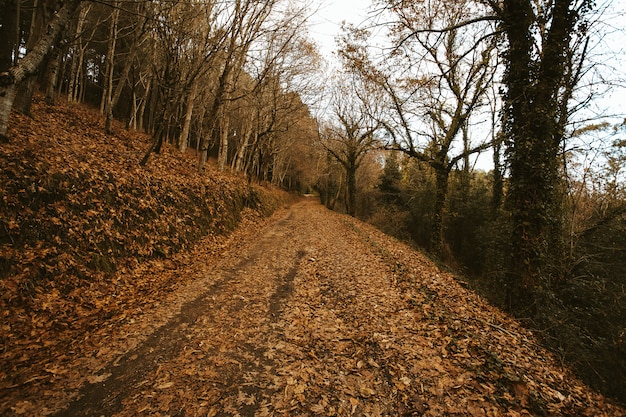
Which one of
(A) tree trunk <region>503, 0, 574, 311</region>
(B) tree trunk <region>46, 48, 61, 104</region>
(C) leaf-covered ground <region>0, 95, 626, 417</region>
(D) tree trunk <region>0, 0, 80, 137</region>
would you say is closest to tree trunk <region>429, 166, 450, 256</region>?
(C) leaf-covered ground <region>0, 95, 626, 417</region>

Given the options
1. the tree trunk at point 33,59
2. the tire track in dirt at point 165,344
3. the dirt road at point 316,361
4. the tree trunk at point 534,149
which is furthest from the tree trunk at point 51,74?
the tree trunk at point 534,149

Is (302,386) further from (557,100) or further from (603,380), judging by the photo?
(557,100)

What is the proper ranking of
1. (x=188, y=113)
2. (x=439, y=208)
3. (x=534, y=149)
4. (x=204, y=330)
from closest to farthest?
(x=204, y=330) < (x=534, y=149) < (x=439, y=208) < (x=188, y=113)

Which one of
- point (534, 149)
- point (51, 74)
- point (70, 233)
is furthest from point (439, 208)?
point (51, 74)

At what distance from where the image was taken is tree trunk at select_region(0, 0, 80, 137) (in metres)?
5.12

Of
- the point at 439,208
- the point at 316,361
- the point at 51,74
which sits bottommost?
the point at 316,361

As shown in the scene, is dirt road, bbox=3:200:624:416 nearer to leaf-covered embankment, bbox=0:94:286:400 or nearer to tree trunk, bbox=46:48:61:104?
leaf-covered embankment, bbox=0:94:286:400

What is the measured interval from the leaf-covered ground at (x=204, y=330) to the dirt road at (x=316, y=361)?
20mm

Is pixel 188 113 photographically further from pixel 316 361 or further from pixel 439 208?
pixel 316 361

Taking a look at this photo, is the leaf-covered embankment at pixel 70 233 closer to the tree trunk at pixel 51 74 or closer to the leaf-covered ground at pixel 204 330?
the leaf-covered ground at pixel 204 330

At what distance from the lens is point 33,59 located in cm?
513

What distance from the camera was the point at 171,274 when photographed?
21.6 feet

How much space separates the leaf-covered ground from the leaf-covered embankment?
0.03 meters

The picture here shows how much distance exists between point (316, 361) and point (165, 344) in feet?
7.46
